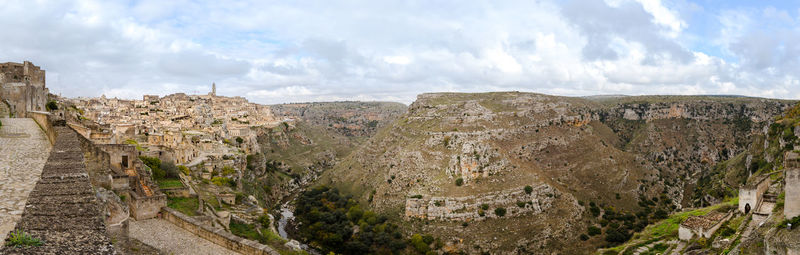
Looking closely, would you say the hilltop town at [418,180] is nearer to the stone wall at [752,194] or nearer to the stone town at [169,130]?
the stone wall at [752,194]

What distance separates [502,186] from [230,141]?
122 ft

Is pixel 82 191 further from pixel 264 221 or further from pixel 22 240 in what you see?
pixel 264 221

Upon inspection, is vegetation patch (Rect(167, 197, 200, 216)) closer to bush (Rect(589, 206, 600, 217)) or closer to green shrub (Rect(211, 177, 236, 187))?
green shrub (Rect(211, 177, 236, 187))

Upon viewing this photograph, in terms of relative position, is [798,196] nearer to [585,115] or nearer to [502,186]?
[502,186]

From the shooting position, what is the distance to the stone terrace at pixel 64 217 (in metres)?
4.52

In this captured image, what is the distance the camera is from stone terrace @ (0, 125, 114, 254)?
4.52 metres

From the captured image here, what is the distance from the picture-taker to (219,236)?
13.1m

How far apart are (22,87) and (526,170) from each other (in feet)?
148

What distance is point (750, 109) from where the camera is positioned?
81688 millimetres

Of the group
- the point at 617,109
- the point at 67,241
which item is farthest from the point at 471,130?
the point at 617,109

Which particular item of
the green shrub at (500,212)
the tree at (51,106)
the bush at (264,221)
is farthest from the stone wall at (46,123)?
the green shrub at (500,212)

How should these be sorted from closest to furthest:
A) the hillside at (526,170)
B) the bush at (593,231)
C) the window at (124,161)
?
the window at (124,161) → the bush at (593,231) → the hillside at (526,170)

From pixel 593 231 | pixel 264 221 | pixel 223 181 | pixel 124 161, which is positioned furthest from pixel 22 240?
pixel 593 231

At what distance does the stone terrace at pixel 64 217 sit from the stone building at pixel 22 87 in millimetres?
18547
